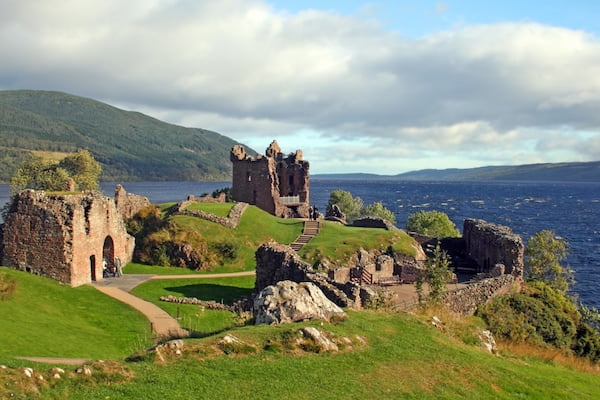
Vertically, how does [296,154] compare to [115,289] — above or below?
above

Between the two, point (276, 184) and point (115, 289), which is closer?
point (115, 289)

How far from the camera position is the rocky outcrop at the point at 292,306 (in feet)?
59.1

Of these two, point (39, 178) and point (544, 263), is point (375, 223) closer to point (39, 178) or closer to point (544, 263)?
point (544, 263)

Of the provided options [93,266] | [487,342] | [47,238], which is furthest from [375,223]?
[487,342]

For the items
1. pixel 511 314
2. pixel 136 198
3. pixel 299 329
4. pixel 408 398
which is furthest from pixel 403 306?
pixel 136 198

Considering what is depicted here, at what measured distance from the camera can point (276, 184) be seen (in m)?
66.9

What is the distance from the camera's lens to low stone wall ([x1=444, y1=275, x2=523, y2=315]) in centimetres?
2753

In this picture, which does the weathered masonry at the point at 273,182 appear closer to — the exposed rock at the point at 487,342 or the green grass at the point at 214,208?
the green grass at the point at 214,208

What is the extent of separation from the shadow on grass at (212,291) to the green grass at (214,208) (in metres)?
15.5

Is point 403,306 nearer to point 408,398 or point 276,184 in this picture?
point 408,398

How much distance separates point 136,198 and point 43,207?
22420 millimetres

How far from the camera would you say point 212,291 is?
3416cm

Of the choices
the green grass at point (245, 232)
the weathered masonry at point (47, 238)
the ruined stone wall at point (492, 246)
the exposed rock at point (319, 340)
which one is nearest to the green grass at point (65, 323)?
the weathered masonry at point (47, 238)

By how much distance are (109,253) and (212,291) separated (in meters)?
9.54
